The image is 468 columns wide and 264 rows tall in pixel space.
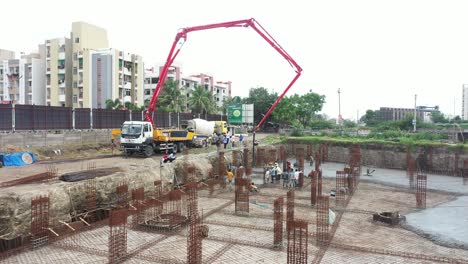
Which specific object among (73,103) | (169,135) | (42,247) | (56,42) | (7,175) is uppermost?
(56,42)

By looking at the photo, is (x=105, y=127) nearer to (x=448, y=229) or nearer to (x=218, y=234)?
(x=218, y=234)

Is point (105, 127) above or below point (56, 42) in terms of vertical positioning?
below

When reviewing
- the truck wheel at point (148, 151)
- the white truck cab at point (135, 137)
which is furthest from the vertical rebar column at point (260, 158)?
the white truck cab at point (135, 137)

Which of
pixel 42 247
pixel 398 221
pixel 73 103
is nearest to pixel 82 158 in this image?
pixel 42 247

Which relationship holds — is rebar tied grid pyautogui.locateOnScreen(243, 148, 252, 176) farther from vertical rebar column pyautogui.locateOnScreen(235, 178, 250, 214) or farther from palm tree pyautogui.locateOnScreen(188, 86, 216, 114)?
palm tree pyautogui.locateOnScreen(188, 86, 216, 114)

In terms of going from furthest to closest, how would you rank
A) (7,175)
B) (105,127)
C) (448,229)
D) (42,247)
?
1. (105,127)
2. (7,175)
3. (448,229)
4. (42,247)

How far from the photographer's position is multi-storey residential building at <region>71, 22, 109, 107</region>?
4762 centimetres

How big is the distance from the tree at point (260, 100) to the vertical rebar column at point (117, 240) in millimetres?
46312

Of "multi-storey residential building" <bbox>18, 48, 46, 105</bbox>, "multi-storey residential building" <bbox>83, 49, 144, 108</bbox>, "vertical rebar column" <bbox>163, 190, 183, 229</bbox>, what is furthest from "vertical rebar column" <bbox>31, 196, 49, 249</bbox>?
"multi-storey residential building" <bbox>18, 48, 46, 105</bbox>

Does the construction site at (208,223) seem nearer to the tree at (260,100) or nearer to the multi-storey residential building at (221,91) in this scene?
the tree at (260,100)

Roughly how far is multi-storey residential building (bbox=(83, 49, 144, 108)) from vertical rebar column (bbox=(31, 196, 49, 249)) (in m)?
40.0

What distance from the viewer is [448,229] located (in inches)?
431

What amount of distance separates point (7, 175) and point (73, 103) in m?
38.6

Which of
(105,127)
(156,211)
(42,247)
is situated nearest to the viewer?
(42,247)
